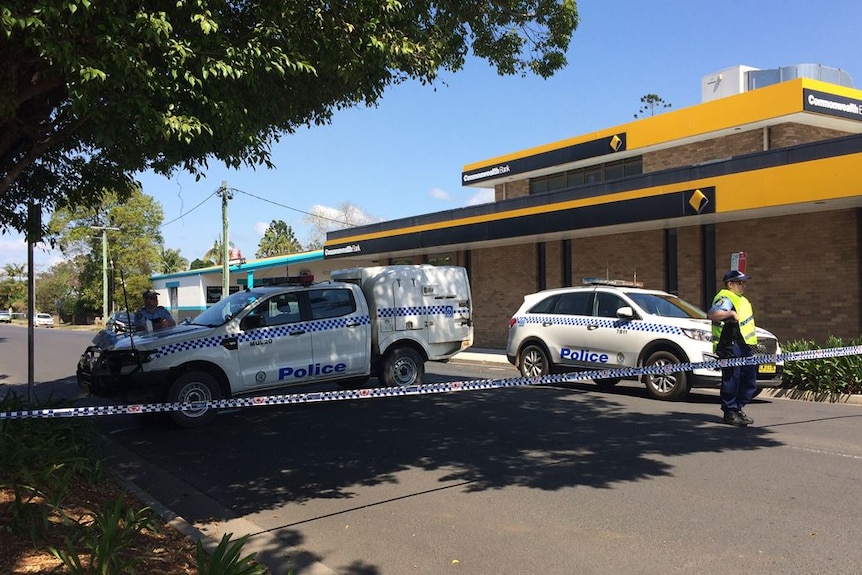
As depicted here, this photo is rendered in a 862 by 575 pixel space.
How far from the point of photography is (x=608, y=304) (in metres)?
11.2

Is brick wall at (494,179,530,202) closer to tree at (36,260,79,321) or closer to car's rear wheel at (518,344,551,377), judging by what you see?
car's rear wheel at (518,344,551,377)

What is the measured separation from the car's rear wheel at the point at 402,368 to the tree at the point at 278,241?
6817cm

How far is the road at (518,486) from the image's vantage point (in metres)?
4.18

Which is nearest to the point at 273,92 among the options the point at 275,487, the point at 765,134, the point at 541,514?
the point at 275,487

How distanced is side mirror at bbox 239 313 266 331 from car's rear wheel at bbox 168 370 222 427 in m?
0.78

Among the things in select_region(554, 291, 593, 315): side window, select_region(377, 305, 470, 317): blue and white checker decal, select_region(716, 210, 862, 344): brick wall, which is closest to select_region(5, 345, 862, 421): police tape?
select_region(554, 291, 593, 315): side window

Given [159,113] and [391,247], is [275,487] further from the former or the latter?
[391,247]

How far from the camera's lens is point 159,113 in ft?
14.2

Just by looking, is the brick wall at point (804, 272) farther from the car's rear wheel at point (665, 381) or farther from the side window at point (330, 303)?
the side window at point (330, 303)

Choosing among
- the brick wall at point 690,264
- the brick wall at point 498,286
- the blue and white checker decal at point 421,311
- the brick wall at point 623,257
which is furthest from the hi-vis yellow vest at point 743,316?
the brick wall at point 498,286

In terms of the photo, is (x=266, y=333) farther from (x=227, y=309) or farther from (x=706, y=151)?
(x=706, y=151)

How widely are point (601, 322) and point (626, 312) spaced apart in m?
0.66

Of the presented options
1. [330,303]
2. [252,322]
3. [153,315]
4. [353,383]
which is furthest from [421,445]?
[153,315]

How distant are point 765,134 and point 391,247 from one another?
12240 mm
